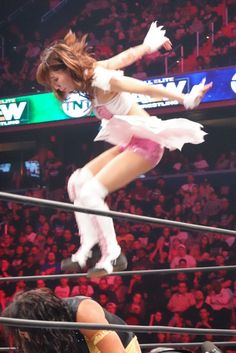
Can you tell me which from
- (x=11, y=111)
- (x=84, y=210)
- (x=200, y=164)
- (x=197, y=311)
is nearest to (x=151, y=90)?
(x=84, y=210)

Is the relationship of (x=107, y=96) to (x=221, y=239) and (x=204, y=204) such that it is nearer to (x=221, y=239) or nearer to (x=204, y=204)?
(x=221, y=239)

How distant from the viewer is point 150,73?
6.72m

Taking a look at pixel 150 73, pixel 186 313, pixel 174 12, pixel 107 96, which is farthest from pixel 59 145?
pixel 107 96

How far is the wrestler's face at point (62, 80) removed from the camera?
160 cm

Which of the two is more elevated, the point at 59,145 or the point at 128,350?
the point at 59,145

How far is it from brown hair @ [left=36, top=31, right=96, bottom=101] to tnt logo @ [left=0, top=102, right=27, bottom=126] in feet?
17.0

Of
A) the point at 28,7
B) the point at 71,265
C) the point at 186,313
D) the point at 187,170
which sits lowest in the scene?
the point at 186,313

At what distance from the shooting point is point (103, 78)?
1.56 m

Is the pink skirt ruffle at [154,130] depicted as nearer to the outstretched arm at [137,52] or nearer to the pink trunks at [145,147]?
the pink trunks at [145,147]

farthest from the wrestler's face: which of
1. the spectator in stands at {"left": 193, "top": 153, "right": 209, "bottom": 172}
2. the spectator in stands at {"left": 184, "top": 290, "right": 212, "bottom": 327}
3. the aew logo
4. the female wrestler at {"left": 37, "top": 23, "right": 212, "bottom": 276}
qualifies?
the aew logo

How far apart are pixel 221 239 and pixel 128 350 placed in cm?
386

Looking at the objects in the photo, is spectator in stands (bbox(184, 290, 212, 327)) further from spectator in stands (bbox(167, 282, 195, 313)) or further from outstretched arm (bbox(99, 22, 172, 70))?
outstretched arm (bbox(99, 22, 172, 70))

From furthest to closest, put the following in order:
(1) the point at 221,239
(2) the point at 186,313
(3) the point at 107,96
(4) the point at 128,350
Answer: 1. (1) the point at 221,239
2. (2) the point at 186,313
3. (3) the point at 107,96
4. (4) the point at 128,350

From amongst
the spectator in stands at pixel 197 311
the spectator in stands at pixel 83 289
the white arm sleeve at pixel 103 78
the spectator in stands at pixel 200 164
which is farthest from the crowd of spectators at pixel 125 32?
the white arm sleeve at pixel 103 78
